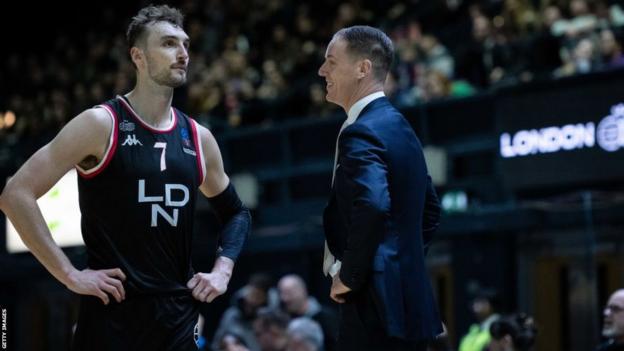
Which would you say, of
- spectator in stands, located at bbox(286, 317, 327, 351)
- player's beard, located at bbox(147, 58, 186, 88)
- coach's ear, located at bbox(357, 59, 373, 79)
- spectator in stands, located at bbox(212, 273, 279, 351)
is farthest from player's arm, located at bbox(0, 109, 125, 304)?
spectator in stands, located at bbox(212, 273, 279, 351)

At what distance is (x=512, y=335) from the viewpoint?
8031 mm

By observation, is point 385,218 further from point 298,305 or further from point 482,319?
point 482,319

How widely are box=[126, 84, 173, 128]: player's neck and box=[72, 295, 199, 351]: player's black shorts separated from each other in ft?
2.47

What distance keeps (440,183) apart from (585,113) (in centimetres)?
216

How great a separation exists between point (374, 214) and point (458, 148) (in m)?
9.73

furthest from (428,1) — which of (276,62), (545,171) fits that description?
(545,171)

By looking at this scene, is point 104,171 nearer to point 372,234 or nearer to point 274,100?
point 372,234

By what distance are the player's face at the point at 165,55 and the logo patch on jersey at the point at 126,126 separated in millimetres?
234

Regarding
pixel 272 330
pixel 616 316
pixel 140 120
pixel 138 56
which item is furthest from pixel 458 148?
pixel 140 120

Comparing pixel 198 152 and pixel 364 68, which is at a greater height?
pixel 364 68

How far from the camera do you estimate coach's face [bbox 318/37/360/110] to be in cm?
475

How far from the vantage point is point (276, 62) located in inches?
736

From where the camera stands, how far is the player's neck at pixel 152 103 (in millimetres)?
4844

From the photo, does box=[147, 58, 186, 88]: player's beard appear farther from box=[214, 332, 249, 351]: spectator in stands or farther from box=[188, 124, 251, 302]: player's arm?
box=[214, 332, 249, 351]: spectator in stands
